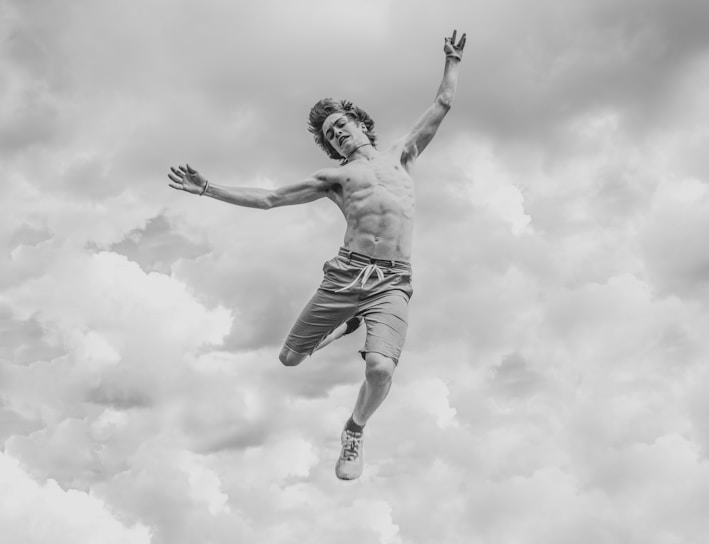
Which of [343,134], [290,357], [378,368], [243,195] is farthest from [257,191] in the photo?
[378,368]

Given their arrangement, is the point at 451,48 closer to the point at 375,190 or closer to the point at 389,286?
the point at 375,190

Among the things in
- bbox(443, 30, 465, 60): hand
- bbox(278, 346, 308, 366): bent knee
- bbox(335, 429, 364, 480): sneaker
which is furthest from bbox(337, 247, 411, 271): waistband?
bbox(443, 30, 465, 60): hand

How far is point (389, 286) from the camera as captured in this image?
8.88 meters

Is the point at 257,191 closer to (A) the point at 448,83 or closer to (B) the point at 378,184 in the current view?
(B) the point at 378,184

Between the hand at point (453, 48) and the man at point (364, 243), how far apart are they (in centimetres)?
1

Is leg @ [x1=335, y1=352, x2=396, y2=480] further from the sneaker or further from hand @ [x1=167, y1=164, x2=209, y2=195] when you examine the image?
hand @ [x1=167, y1=164, x2=209, y2=195]

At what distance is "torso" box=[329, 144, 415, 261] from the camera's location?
8.94m

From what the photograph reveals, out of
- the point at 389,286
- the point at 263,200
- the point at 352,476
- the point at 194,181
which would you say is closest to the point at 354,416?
the point at 352,476

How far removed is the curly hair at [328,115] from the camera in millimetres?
9969

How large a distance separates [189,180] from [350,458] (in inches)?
148

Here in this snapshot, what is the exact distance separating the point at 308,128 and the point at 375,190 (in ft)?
5.82

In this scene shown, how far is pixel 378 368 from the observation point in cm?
828

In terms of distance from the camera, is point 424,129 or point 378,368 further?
point 424,129

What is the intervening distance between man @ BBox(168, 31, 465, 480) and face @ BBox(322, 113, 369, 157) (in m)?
0.01
